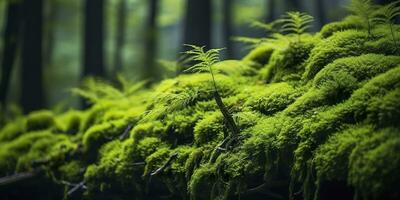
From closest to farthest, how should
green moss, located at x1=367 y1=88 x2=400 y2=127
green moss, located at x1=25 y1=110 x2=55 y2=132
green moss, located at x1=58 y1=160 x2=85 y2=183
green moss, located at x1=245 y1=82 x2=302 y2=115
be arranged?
green moss, located at x1=367 y1=88 x2=400 y2=127 → green moss, located at x1=245 y1=82 x2=302 y2=115 → green moss, located at x1=58 y1=160 x2=85 y2=183 → green moss, located at x1=25 y1=110 x2=55 y2=132

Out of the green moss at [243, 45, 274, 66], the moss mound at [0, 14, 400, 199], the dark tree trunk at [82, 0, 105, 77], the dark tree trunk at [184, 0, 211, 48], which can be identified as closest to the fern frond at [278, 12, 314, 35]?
the moss mound at [0, 14, 400, 199]

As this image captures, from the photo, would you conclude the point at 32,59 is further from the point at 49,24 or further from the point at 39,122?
the point at 49,24

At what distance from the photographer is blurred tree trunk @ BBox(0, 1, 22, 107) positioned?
35.0 feet

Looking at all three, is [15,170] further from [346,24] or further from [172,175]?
[346,24]

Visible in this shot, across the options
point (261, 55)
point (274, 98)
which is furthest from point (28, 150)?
point (274, 98)

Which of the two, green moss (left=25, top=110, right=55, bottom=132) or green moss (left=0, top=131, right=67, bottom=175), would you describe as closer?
green moss (left=0, top=131, right=67, bottom=175)

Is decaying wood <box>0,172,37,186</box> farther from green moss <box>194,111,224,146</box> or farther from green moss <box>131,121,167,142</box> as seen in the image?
green moss <box>194,111,224,146</box>

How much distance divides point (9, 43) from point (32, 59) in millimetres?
681

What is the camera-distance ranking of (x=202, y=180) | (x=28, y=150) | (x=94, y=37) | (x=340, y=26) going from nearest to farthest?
(x=202, y=180)
(x=340, y=26)
(x=28, y=150)
(x=94, y=37)

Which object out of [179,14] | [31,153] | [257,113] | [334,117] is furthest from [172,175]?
[179,14]

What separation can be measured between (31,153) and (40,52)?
5.94m

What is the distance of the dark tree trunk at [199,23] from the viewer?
8.25 metres

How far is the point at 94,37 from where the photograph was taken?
10352 millimetres

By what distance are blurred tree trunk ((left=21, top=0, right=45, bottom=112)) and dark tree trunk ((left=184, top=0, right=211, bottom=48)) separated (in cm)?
470
